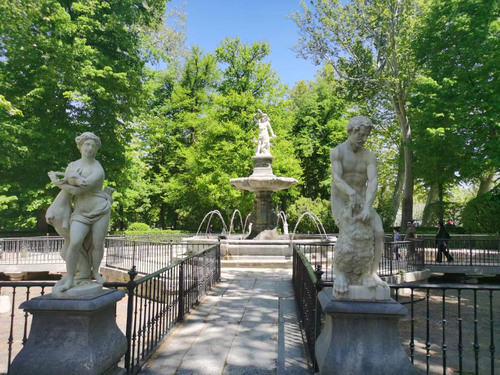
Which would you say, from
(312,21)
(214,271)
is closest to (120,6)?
(312,21)

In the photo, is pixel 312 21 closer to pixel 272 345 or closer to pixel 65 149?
pixel 65 149

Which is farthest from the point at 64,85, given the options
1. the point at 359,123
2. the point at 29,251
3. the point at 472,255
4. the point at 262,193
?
the point at 472,255

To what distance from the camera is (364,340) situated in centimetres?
347

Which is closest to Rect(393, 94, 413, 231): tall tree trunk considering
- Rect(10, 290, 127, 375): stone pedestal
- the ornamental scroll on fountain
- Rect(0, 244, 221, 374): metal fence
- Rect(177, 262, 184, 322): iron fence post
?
the ornamental scroll on fountain

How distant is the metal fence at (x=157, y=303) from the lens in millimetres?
4301

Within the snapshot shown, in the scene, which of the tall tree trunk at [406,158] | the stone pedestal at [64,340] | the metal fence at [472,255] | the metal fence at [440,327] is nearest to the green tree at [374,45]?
the tall tree trunk at [406,158]

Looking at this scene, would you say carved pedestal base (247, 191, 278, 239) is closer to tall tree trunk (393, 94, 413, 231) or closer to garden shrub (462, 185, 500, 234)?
garden shrub (462, 185, 500, 234)

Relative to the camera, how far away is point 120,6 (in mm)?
21016

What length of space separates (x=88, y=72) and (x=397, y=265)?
17511 millimetres

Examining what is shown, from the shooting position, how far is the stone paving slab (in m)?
4.24

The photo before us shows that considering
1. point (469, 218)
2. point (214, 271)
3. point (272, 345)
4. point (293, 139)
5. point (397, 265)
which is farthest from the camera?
point (293, 139)

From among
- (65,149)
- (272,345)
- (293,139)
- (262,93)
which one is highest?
(262,93)

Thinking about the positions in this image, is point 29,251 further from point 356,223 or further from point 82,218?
point 356,223

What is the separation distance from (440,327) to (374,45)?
23.7 meters
